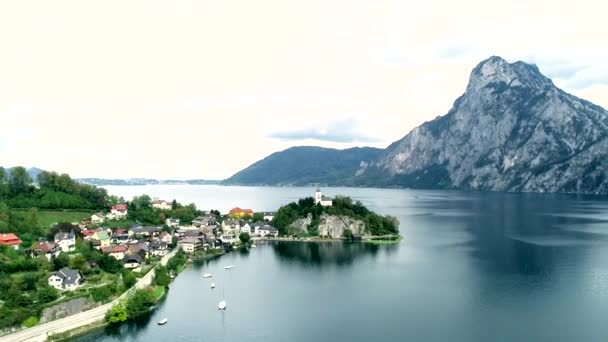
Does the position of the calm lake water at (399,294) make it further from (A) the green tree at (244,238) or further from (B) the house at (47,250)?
(B) the house at (47,250)

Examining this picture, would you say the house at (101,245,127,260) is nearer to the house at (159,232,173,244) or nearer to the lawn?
the house at (159,232,173,244)

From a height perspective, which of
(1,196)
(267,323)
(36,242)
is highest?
(1,196)

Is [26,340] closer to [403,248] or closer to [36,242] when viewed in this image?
[36,242]

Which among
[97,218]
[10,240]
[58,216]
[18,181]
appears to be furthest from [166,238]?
[18,181]

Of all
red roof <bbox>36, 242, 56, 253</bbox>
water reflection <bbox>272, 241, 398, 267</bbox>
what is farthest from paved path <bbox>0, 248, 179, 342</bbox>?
water reflection <bbox>272, 241, 398, 267</bbox>

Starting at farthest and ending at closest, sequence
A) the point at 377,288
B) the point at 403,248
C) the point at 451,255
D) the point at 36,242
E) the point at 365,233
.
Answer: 1. the point at 365,233
2. the point at 403,248
3. the point at 451,255
4. the point at 36,242
5. the point at 377,288

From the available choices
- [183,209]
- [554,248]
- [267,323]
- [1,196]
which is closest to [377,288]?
[267,323]
